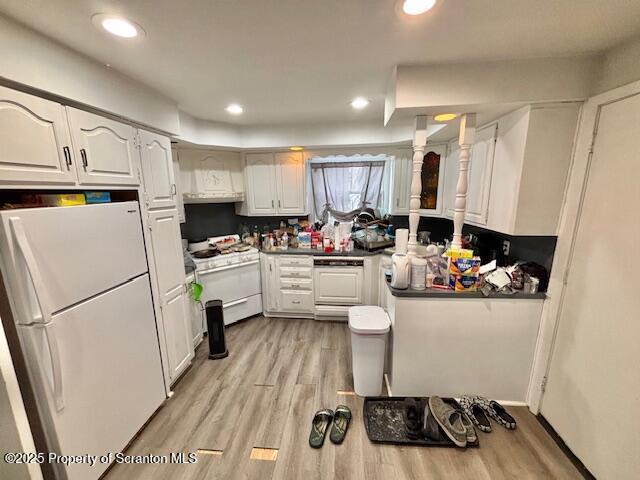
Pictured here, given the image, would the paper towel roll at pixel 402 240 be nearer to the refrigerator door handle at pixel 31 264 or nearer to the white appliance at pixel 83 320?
the white appliance at pixel 83 320

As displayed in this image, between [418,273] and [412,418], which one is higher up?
[418,273]

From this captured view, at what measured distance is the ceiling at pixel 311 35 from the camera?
1.01 metres

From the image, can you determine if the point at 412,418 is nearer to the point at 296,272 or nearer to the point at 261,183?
the point at 296,272

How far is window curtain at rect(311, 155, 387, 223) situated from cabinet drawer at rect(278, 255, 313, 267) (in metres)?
0.90

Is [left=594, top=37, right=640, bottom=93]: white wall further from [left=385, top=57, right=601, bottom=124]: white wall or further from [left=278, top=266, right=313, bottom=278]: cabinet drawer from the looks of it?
[left=278, top=266, right=313, bottom=278]: cabinet drawer

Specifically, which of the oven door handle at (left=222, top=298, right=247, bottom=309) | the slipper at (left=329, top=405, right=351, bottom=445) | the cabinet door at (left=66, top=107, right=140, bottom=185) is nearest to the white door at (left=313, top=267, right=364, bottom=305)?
the oven door handle at (left=222, top=298, right=247, bottom=309)

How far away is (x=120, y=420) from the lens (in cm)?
148

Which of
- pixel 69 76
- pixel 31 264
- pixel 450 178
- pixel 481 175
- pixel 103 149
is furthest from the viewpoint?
pixel 450 178

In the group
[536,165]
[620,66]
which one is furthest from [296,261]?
[620,66]

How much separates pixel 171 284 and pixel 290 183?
184cm

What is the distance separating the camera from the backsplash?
3.09m

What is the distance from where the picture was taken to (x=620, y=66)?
4.24 ft

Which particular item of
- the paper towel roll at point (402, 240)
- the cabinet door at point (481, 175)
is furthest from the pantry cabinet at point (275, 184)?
the cabinet door at point (481, 175)

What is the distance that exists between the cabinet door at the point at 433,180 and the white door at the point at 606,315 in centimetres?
135
